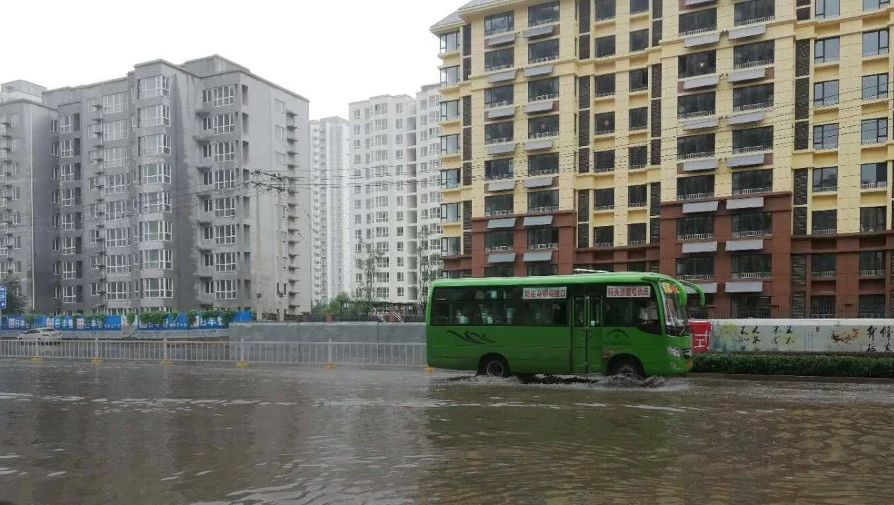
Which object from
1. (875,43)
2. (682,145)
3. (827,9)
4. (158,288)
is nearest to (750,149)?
(682,145)

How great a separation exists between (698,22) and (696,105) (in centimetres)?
575

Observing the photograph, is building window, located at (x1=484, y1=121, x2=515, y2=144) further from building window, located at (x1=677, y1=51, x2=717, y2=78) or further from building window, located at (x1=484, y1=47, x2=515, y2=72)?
building window, located at (x1=677, y1=51, x2=717, y2=78)

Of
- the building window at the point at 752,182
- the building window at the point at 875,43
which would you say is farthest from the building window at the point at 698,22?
the building window at the point at 752,182

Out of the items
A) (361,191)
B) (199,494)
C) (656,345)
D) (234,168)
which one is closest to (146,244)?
(234,168)

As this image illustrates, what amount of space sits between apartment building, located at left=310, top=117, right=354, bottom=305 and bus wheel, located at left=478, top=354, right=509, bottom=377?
389 feet

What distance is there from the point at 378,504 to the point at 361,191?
365 ft

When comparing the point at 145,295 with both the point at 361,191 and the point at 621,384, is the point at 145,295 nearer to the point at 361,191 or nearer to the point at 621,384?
the point at 361,191

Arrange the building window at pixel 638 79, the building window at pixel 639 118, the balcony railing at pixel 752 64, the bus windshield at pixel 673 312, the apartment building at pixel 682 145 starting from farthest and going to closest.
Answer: the building window at pixel 638 79
the building window at pixel 639 118
the balcony railing at pixel 752 64
the apartment building at pixel 682 145
the bus windshield at pixel 673 312

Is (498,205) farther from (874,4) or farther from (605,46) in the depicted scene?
(874,4)

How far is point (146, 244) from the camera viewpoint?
7012 centimetres

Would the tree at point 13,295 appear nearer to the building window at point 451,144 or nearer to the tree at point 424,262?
the tree at point 424,262

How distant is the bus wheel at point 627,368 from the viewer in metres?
17.7

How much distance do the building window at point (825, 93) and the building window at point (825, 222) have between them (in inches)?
275

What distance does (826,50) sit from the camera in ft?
143
